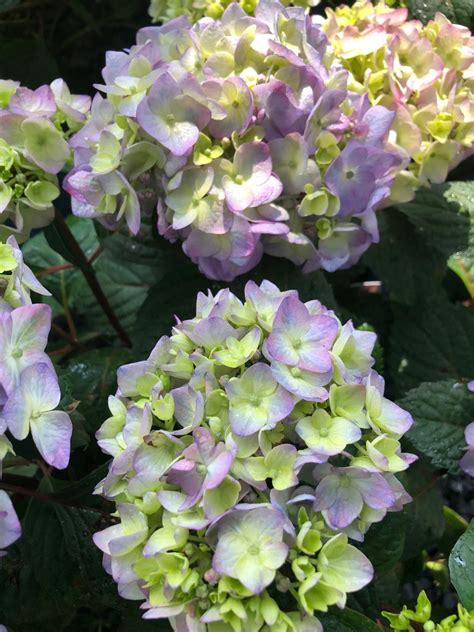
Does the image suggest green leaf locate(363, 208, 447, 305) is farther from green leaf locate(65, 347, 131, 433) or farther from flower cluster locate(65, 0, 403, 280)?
green leaf locate(65, 347, 131, 433)

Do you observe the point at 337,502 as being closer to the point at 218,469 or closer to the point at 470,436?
the point at 218,469

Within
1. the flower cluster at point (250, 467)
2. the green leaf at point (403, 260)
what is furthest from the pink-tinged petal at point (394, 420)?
the green leaf at point (403, 260)

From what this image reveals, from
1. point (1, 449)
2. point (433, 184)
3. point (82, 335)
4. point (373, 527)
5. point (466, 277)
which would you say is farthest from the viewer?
point (82, 335)

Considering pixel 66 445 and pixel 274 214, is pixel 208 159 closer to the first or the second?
pixel 274 214

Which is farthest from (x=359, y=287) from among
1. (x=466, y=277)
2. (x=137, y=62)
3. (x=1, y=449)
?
(x=1, y=449)

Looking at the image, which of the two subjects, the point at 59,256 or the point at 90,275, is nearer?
the point at 90,275

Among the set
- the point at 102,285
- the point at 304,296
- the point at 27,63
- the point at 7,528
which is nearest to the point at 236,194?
the point at 304,296
